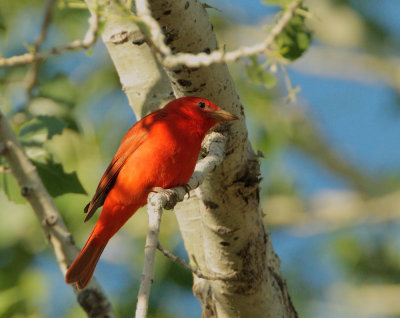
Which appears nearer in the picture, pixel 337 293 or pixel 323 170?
pixel 337 293

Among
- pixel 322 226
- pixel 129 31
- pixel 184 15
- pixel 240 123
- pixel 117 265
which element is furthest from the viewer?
pixel 322 226

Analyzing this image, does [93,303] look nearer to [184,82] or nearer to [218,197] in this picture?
[218,197]

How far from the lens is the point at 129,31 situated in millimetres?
4047

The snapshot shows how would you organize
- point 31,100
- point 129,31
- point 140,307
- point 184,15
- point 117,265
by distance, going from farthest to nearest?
point 117,265
point 31,100
point 129,31
point 184,15
point 140,307

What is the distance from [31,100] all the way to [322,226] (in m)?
5.59

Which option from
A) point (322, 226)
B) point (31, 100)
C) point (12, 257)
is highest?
point (31, 100)

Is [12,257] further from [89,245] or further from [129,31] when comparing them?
[129,31]

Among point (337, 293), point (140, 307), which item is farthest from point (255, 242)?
point (337, 293)

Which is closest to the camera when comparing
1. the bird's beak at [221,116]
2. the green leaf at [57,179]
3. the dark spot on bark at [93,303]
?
the bird's beak at [221,116]

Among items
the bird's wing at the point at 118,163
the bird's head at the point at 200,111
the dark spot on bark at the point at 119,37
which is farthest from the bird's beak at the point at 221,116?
the dark spot on bark at the point at 119,37

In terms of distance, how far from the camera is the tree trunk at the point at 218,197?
11.4ft

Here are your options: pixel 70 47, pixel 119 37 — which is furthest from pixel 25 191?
pixel 70 47

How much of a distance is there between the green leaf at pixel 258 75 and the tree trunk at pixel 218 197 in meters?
0.31

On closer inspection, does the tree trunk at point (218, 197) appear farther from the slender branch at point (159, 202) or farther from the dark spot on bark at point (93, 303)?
the dark spot on bark at point (93, 303)
